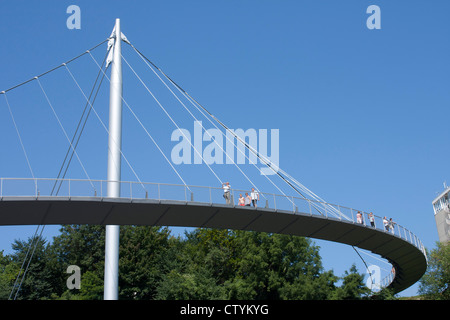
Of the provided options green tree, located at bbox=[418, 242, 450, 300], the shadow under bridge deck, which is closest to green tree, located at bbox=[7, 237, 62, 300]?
the shadow under bridge deck

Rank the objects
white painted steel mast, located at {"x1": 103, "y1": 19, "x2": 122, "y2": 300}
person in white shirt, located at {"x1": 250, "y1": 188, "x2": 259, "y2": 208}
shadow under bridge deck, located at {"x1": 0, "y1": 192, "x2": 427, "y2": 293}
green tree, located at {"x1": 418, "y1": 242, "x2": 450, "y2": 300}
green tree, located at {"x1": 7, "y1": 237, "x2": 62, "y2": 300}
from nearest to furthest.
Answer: shadow under bridge deck, located at {"x1": 0, "y1": 192, "x2": 427, "y2": 293} → person in white shirt, located at {"x1": 250, "y1": 188, "x2": 259, "y2": 208} → white painted steel mast, located at {"x1": 103, "y1": 19, "x2": 122, "y2": 300} → green tree, located at {"x1": 418, "y1": 242, "x2": 450, "y2": 300} → green tree, located at {"x1": 7, "y1": 237, "x2": 62, "y2": 300}

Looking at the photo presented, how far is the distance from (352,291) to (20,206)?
28044mm

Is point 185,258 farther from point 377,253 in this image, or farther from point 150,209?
point 150,209

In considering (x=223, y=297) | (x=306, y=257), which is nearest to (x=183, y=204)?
Answer: (x=223, y=297)

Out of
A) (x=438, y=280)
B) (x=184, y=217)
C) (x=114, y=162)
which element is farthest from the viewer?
(x=438, y=280)

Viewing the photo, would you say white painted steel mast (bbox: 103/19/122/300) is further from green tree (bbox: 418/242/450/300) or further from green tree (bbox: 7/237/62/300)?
green tree (bbox: 418/242/450/300)

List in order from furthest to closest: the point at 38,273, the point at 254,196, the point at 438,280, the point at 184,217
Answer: the point at 38,273
the point at 438,280
the point at 254,196
the point at 184,217

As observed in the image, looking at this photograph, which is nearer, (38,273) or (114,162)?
(114,162)

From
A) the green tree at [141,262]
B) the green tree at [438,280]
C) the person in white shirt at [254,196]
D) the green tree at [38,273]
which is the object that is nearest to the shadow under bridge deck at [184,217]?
the person in white shirt at [254,196]

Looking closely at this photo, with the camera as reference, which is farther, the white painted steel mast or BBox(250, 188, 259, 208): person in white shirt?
the white painted steel mast

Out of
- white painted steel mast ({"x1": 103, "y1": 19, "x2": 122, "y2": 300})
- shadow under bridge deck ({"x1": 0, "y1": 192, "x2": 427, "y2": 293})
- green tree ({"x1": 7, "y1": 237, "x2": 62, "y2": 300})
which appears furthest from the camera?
green tree ({"x1": 7, "y1": 237, "x2": 62, "y2": 300})

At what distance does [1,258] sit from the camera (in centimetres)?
7712

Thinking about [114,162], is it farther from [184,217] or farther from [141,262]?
[141,262]

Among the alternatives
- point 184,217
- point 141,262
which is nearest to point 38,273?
point 141,262
